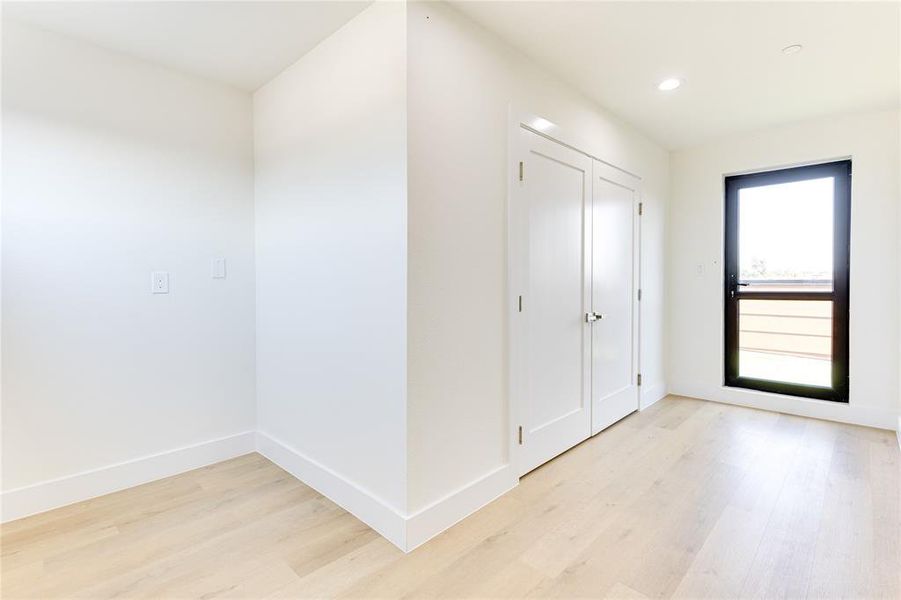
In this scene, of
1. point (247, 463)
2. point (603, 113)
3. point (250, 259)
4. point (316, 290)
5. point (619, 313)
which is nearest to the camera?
point (316, 290)

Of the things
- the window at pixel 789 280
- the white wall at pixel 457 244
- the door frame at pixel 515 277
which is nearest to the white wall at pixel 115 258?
the white wall at pixel 457 244

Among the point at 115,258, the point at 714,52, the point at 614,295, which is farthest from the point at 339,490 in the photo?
the point at 714,52

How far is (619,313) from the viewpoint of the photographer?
133 inches

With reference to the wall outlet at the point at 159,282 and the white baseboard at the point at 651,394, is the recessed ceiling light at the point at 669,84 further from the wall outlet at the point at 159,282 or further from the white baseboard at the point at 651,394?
the wall outlet at the point at 159,282

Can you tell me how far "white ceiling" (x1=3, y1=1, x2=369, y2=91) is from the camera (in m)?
1.96

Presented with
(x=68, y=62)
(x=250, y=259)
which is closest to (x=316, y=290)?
(x=250, y=259)

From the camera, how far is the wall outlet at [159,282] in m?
2.46

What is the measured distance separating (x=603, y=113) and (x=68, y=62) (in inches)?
128

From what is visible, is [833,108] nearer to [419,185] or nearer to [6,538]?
[419,185]

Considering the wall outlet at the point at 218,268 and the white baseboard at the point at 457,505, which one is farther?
the wall outlet at the point at 218,268

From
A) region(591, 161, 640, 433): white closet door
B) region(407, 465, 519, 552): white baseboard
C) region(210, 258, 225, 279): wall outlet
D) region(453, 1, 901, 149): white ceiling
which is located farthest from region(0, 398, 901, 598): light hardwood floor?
region(453, 1, 901, 149): white ceiling

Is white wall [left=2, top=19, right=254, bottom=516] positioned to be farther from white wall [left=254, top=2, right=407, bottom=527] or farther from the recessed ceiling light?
the recessed ceiling light

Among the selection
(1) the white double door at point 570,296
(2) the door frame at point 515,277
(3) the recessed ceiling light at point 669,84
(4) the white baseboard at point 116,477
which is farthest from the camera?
(3) the recessed ceiling light at point 669,84

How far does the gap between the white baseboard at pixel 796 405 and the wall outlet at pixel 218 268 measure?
4140mm
